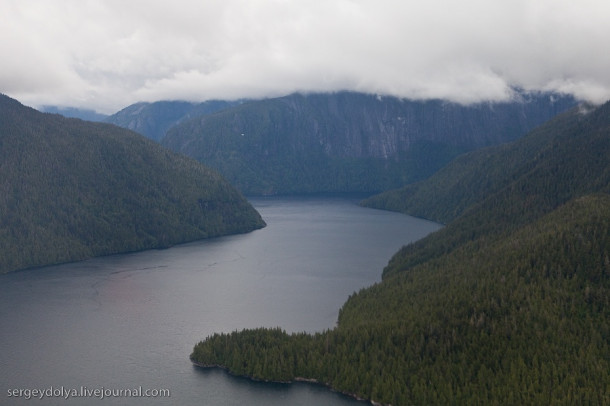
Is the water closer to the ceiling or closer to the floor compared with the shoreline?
closer to the ceiling

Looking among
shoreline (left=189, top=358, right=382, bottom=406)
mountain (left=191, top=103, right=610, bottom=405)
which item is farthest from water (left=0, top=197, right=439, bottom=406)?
mountain (left=191, top=103, right=610, bottom=405)

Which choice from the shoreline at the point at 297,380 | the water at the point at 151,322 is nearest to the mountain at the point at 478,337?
the shoreline at the point at 297,380

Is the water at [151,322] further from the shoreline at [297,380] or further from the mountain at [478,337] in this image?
the mountain at [478,337]

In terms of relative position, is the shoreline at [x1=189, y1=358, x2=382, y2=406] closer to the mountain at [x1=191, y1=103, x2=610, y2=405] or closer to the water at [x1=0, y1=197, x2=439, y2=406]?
the mountain at [x1=191, y1=103, x2=610, y2=405]

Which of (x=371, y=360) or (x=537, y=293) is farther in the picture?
(x=537, y=293)

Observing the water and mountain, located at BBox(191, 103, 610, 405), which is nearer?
mountain, located at BBox(191, 103, 610, 405)

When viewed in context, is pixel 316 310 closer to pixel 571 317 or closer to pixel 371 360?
pixel 371 360

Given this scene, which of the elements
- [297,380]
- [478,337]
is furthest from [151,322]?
[478,337]

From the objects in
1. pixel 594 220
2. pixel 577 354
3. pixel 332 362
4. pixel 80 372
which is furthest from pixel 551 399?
pixel 80 372
